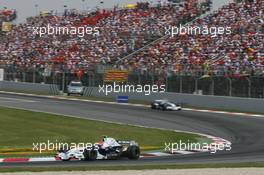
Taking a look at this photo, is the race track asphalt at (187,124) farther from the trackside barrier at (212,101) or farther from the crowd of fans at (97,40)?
the crowd of fans at (97,40)

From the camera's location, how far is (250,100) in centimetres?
3653

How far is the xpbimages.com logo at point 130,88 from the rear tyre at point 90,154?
23894 millimetres

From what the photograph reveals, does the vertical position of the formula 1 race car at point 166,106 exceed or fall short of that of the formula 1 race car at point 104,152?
it exceeds it

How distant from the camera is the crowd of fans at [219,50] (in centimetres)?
3716

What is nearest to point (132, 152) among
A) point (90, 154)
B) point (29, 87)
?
point (90, 154)

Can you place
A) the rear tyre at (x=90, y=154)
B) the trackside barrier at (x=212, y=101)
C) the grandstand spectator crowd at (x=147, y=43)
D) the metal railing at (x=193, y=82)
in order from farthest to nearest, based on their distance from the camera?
the grandstand spectator crowd at (x=147, y=43) → the trackside barrier at (x=212, y=101) → the metal railing at (x=193, y=82) → the rear tyre at (x=90, y=154)

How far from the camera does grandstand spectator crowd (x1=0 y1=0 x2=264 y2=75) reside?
38.6 metres

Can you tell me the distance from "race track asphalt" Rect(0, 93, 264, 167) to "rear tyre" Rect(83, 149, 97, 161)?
0.34 metres

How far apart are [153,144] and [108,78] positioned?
23.0 m

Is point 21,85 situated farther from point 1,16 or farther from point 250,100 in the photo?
point 250,100

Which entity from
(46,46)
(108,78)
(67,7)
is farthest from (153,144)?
(67,7)

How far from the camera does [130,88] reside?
44000 mm

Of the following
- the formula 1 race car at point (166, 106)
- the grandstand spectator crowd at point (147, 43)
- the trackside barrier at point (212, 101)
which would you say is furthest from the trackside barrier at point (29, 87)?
the formula 1 race car at point (166, 106)

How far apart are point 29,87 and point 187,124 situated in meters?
27.0
